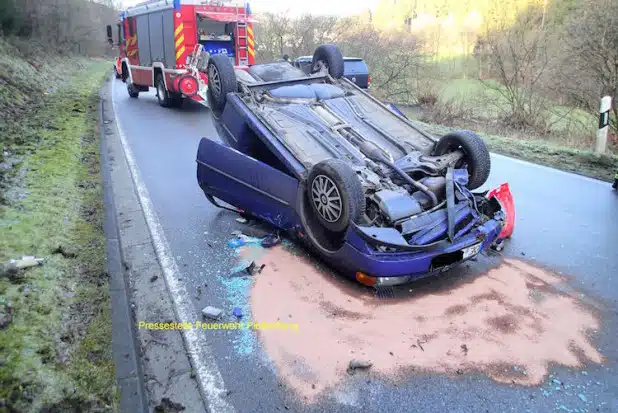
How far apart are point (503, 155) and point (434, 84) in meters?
8.20

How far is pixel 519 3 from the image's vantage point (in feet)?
51.1

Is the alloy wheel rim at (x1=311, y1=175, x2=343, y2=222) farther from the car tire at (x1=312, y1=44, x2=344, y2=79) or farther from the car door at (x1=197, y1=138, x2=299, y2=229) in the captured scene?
the car tire at (x1=312, y1=44, x2=344, y2=79)

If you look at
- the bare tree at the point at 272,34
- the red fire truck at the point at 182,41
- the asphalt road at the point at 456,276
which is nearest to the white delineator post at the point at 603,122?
the asphalt road at the point at 456,276

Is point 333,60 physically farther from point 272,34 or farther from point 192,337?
point 272,34

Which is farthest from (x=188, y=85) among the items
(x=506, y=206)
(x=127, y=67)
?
(x=506, y=206)

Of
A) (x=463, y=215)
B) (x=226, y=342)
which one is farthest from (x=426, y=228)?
(x=226, y=342)

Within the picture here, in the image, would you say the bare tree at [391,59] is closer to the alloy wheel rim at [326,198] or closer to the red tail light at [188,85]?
the red tail light at [188,85]

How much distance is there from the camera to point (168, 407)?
276 cm

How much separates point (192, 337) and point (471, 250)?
238 centimetres

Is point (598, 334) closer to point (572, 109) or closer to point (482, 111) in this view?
point (572, 109)

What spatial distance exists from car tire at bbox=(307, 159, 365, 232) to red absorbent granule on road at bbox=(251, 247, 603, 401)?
0.58 meters

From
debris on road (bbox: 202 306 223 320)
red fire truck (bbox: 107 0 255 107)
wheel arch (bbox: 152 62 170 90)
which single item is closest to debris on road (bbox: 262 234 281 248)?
debris on road (bbox: 202 306 223 320)

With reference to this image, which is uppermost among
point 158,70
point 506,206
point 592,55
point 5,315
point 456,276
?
point 592,55

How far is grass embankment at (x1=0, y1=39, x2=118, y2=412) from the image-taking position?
274 cm
